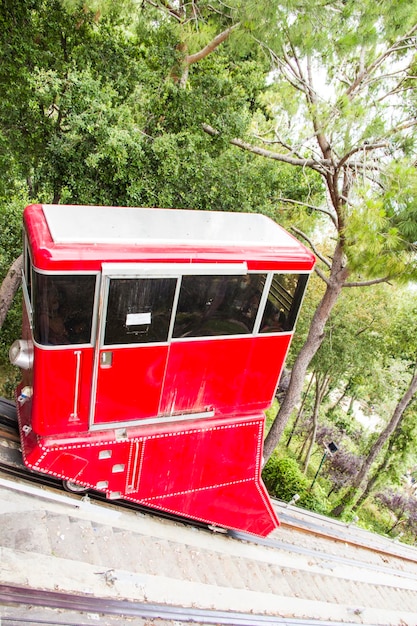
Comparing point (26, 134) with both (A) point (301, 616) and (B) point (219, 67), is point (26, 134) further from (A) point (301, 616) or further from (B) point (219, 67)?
(A) point (301, 616)

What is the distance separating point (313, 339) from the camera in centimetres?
897

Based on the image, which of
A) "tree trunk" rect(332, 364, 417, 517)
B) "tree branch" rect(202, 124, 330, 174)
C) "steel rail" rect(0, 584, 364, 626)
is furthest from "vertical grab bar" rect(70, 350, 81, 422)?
"tree trunk" rect(332, 364, 417, 517)

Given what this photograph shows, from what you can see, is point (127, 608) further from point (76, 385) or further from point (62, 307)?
point (62, 307)

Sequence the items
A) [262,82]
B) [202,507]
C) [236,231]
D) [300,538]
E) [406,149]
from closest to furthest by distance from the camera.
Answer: [236,231] → [202,507] → [406,149] → [300,538] → [262,82]

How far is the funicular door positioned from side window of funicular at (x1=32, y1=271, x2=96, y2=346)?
0.15 meters

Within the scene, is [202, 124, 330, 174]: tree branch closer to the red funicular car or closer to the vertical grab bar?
the red funicular car

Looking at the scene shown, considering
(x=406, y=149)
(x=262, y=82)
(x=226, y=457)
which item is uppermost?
(x=262, y=82)

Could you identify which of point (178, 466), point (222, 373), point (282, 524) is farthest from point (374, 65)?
point (282, 524)

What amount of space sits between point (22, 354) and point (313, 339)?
5978mm

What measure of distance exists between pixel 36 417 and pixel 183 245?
2355mm

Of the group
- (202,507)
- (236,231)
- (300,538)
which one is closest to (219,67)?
(236,231)

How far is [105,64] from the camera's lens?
23.7 feet

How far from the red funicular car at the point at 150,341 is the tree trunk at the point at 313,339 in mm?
3337

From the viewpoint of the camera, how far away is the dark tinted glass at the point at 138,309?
13.7ft
